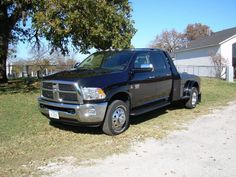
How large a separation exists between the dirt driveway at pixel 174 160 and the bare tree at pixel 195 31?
77021 millimetres

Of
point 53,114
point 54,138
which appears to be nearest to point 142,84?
point 53,114

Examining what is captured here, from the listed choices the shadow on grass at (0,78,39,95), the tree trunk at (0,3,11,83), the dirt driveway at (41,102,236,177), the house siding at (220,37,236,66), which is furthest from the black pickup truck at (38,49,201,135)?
the house siding at (220,37,236,66)

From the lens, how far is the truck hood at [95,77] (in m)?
6.72

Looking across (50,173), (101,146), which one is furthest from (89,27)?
(50,173)

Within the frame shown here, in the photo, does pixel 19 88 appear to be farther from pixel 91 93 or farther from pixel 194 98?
pixel 91 93

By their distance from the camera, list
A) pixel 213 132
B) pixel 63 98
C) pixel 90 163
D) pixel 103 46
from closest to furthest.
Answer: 1. pixel 90 163
2. pixel 63 98
3. pixel 213 132
4. pixel 103 46

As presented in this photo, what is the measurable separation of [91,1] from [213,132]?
9032mm

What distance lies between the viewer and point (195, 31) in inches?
3206

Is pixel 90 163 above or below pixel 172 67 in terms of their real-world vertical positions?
below

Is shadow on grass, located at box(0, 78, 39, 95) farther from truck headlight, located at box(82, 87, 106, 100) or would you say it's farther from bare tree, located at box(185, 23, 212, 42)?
bare tree, located at box(185, 23, 212, 42)

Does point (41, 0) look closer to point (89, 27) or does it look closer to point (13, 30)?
point (89, 27)

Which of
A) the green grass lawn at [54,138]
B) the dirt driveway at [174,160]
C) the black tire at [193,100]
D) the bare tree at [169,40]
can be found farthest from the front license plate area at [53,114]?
the bare tree at [169,40]

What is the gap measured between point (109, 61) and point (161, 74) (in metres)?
1.67

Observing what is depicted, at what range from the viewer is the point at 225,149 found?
6.15m
